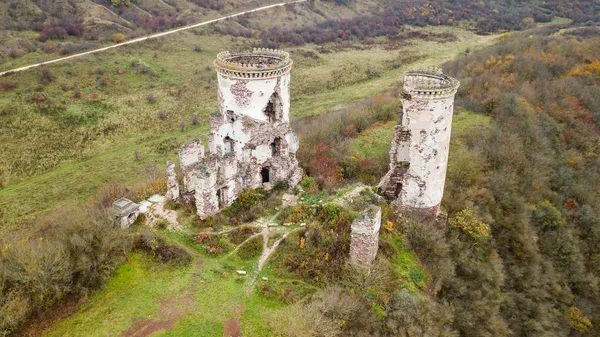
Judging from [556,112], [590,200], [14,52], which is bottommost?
[590,200]

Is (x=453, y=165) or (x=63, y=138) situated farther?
(x=63, y=138)

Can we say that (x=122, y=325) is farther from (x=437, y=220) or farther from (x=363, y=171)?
(x=363, y=171)

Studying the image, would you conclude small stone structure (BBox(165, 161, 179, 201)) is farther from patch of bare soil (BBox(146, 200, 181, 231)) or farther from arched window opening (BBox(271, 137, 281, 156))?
arched window opening (BBox(271, 137, 281, 156))

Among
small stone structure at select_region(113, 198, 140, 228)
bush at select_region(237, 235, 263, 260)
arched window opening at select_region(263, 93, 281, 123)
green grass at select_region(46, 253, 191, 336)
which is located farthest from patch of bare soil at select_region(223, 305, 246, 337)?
arched window opening at select_region(263, 93, 281, 123)

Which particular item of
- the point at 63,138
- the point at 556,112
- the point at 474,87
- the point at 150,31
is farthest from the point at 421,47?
the point at 63,138

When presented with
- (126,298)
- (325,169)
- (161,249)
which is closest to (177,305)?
(126,298)

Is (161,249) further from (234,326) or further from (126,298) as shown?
(234,326)

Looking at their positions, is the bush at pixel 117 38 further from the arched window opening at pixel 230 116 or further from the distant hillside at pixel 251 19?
the arched window opening at pixel 230 116
